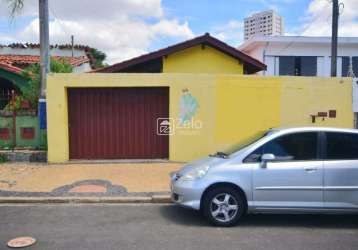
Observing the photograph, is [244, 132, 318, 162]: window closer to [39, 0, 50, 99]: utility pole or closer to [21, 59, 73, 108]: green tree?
[39, 0, 50, 99]: utility pole

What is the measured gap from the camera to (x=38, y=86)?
44.7ft

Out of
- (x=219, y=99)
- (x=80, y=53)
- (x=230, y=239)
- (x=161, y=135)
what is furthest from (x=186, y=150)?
(x=80, y=53)

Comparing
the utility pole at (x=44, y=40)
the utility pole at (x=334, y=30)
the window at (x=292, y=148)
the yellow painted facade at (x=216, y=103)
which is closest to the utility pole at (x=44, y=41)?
the utility pole at (x=44, y=40)

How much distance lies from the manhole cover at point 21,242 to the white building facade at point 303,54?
19672 mm

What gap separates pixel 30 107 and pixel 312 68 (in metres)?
16.9

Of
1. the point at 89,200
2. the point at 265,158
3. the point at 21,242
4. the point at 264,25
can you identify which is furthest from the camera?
the point at 264,25

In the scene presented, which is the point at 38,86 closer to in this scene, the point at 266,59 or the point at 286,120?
the point at 286,120

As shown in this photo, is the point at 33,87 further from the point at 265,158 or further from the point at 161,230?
the point at 265,158

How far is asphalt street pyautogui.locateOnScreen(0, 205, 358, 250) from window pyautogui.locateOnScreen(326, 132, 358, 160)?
1091 mm

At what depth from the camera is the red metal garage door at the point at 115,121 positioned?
12.4 metres

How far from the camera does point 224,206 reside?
6.59 m

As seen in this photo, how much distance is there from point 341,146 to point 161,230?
309 centimetres

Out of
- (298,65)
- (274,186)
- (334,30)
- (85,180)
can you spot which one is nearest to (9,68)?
(85,180)

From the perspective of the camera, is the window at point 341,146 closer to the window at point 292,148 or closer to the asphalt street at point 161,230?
the window at point 292,148
